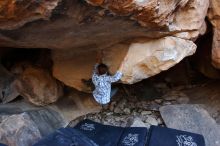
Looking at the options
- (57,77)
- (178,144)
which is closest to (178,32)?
(178,144)

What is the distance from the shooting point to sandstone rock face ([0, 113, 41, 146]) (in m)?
1.22

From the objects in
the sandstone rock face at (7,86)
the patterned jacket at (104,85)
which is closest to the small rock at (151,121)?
the patterned jacket at (104,85)

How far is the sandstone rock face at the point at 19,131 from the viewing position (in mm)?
1217

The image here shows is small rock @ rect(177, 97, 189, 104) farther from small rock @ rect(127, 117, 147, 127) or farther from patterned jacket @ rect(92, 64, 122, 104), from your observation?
patterned jacket @ rect(92, 64, 122, 104)

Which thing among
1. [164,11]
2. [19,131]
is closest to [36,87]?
[19,131]

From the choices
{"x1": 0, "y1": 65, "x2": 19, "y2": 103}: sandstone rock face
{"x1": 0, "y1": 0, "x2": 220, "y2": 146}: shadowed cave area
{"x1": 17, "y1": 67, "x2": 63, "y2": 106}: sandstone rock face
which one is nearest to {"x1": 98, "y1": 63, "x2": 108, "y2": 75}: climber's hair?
{"x1": 0, "y1": 0, "x2": 220, "y2": 146}: shadowed cave area

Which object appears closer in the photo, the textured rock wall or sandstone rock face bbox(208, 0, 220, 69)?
the textured rock wall

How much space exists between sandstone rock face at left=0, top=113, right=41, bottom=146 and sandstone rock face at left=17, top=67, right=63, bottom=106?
167mm

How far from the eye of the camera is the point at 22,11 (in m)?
0.88

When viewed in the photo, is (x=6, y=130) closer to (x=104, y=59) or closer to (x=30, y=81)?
(x=30, y=81)

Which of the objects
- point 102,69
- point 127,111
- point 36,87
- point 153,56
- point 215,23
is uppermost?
point 215,23

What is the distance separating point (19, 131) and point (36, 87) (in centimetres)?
27

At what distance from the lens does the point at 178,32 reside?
1242 millimetres

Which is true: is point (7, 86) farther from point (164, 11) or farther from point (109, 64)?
point (164, 11)
